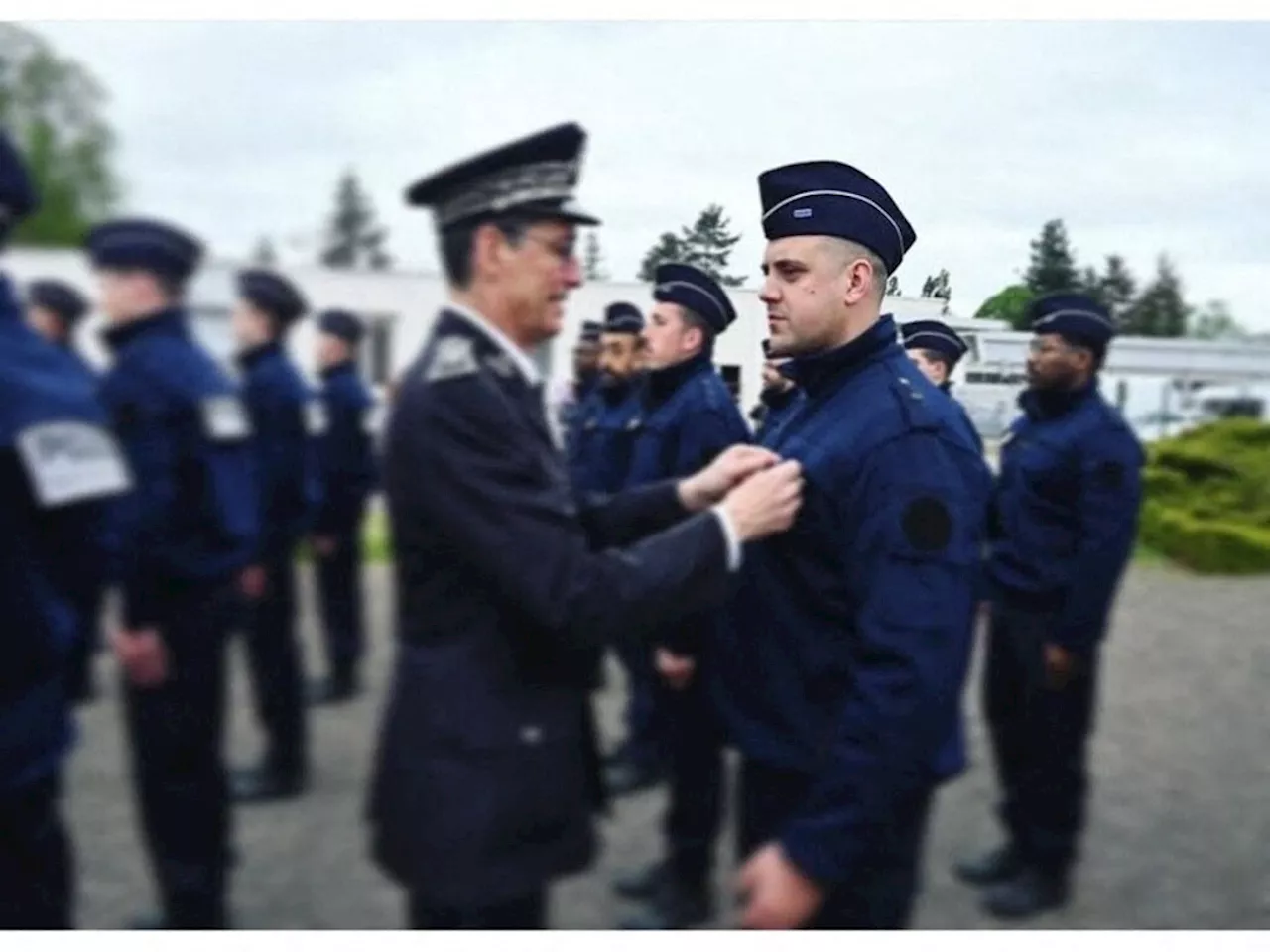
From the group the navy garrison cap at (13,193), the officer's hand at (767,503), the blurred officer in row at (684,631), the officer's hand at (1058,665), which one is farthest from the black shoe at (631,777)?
the navy garrison cap at (13,193)

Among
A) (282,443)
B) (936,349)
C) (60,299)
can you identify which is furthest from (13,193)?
(936,349)

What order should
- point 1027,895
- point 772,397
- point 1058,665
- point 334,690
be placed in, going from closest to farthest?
point 334,690, point 772,397, point 1058,665, point 1027,895

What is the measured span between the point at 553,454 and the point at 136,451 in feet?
1.47

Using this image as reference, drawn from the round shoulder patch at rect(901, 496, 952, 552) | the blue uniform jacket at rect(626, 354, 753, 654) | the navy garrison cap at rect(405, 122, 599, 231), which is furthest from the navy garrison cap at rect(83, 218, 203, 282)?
the round shoulder patch at rect(901, 496, 952, 552)

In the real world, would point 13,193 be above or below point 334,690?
above

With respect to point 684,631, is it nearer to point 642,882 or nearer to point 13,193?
point 642,882

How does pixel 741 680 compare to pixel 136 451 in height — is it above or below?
below

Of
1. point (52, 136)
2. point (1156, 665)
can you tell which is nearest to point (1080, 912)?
point (1156, 665)

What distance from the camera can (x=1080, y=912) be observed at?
2.02 meters

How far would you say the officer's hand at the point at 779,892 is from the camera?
48.1 inches

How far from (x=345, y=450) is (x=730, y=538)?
0.44 meters

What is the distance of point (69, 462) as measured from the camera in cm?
125

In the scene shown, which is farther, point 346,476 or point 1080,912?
point 1080,912
